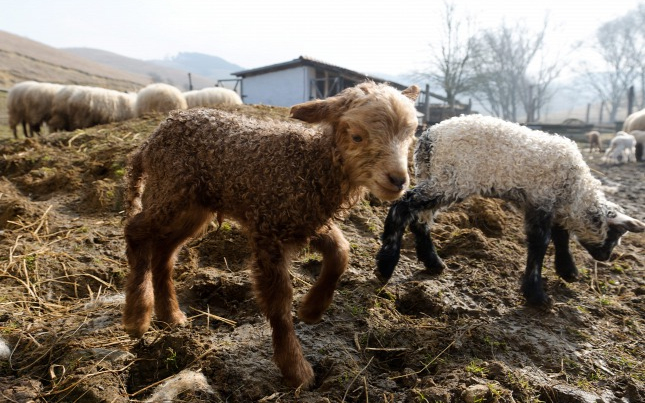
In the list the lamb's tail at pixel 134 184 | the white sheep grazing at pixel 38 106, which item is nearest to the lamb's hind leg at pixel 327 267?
the lamb's tail at pixel 134 184

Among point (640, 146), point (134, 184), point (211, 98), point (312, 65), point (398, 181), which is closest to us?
point (398, 181)

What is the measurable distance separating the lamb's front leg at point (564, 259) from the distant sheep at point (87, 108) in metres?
13.6

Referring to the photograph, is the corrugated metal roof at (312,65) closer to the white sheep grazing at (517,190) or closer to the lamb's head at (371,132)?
the white sheep grazing at (517,190)

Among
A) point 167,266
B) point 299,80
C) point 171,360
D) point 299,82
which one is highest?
point 299,80

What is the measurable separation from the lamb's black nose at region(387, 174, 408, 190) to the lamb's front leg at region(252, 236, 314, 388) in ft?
2.69

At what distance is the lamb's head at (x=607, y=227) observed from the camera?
4.45 metres

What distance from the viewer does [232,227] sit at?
4770 millimetres

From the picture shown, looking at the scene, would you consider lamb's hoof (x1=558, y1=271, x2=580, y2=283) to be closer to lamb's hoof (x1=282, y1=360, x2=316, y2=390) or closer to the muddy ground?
the muddy ground

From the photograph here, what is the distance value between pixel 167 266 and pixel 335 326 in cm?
139

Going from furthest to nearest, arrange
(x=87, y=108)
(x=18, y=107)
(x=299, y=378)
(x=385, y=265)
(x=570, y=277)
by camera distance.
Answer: (x=18, y=107), (x=87, y=108), (x=570, y=277), (x=385, y=265), (x=299, y=378)

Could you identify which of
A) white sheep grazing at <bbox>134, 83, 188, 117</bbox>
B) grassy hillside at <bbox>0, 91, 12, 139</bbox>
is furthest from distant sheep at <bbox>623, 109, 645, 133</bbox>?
grassy hillside at <bbox>0, 91, 12, 139</bbox>

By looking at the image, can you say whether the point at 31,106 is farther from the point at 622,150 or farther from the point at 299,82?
the point at 622,150

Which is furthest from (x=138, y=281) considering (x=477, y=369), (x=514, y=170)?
(x=514, y=170)

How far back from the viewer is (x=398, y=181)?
104 inches
